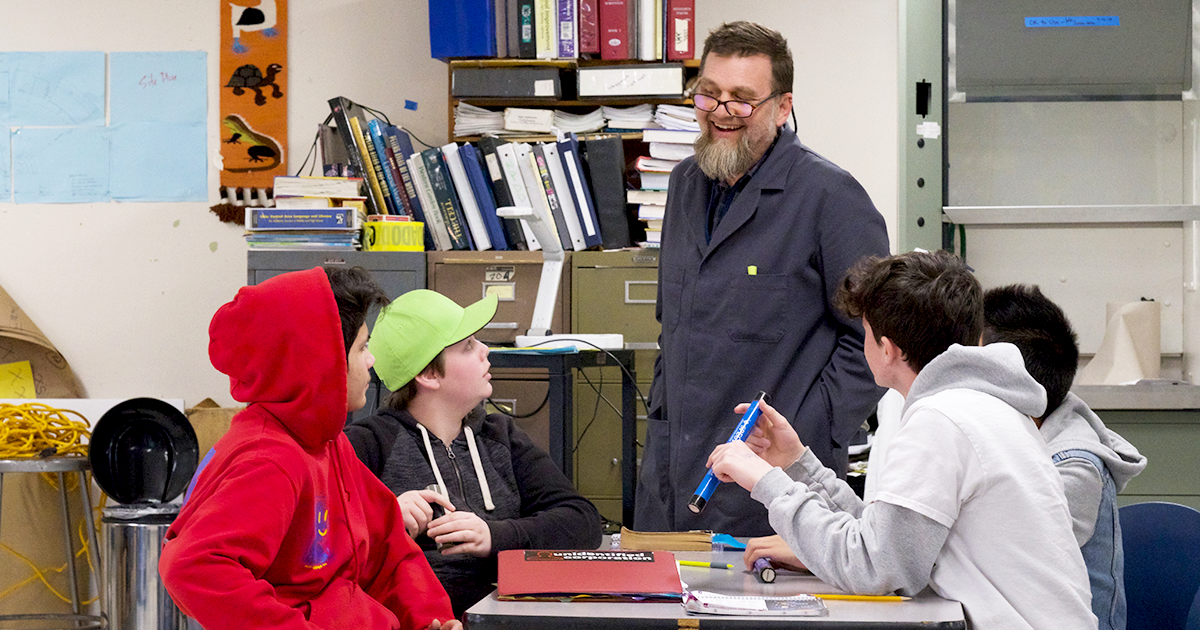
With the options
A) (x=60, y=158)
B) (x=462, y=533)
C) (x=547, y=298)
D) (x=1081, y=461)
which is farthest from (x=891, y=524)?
(x=60, y=158)

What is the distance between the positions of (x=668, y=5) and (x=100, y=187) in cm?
215

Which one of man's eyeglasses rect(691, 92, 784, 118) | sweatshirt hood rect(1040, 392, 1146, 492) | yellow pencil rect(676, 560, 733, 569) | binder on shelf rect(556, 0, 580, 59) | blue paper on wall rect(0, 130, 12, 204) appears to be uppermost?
binder on shelf rect(556, 0, 580, 59)

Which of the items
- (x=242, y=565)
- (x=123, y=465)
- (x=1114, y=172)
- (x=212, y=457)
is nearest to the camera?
(x=242, y=565)

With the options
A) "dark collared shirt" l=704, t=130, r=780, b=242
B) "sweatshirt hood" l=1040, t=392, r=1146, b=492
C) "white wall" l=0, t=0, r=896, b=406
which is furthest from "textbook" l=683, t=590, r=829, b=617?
"white wall" l=0, t=0, r=896, b=406

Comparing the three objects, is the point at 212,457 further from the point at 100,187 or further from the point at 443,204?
the point at 100,187

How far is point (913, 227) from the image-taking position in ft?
9.55

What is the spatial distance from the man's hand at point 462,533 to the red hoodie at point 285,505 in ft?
0.31

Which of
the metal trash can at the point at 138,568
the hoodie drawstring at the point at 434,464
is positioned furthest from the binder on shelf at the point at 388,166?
the hoodie drawstring at the point at 434,464

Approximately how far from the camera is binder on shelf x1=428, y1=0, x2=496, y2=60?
125 inches

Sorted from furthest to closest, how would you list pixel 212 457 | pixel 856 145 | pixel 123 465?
1. pixel 856 145
2. pixel 123 465
3. pixel 212 457

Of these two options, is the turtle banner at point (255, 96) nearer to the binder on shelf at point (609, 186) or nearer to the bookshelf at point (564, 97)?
the bookshelf at point (564, 97)

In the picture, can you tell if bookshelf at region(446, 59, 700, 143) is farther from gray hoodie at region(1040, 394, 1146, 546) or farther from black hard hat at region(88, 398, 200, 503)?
gray hoodie at region(1040, 394, 1146, 546)

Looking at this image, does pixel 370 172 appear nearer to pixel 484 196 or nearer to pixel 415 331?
pixel 484 196

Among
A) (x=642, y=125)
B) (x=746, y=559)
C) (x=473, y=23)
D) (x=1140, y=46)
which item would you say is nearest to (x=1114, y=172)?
(x=1140, y=46)
